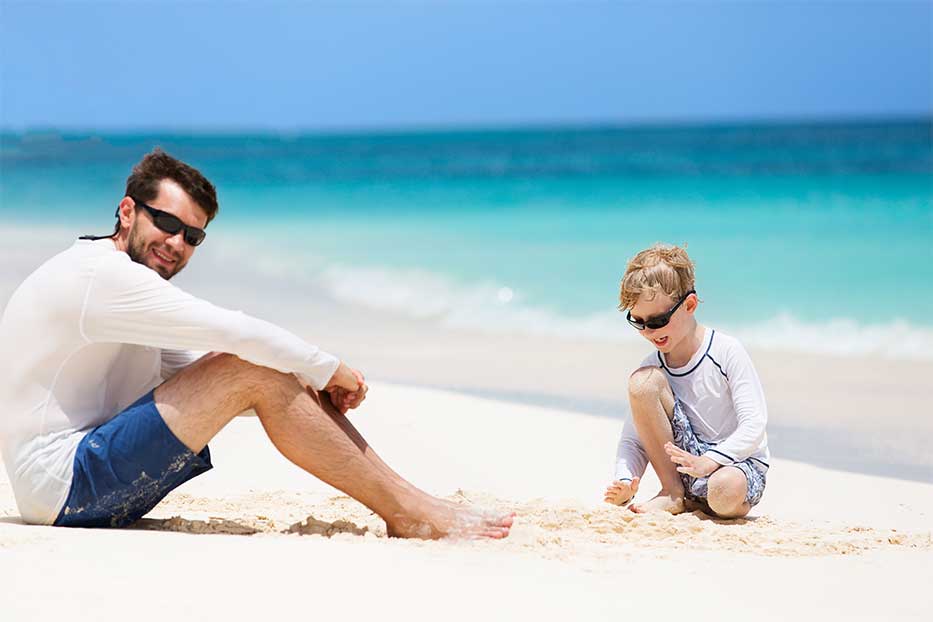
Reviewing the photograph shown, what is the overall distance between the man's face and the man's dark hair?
2 centimetres

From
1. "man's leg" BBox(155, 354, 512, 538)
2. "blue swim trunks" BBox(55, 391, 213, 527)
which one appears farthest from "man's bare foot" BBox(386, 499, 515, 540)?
"blue swim trunks" BBox(55, 391, 213, 527)

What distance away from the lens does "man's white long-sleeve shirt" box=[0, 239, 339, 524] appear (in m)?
3.46

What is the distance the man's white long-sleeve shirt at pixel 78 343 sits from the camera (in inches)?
136

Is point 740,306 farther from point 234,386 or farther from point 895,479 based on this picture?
point 234,386

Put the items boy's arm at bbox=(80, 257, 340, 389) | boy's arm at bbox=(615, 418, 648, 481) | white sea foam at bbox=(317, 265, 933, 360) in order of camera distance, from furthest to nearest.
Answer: white sea foam at bbox=(317, 265, 933, 360), boy's arm at bbox=(615, 418, 648, 481), boy's arm at bbox=(80, 257, 340, 389)

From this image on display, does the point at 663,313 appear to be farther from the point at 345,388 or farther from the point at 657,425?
the point at 345,388

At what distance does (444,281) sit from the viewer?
1318 centimetres

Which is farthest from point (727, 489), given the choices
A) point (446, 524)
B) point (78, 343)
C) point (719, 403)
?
point (78, 343)

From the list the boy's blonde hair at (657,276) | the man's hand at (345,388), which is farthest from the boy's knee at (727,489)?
the man's hand at (345,388)

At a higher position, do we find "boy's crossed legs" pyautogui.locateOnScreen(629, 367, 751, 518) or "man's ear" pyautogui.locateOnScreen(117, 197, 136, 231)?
"man's ear" pyautogui.locateOnScreen(117, 197, 136, 231)

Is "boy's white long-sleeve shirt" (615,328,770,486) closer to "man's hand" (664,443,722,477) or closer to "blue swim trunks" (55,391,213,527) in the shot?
"man's hand" (664,443,722,477)

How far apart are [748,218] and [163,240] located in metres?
17.1

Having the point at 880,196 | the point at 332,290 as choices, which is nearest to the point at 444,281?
the point at 332,290

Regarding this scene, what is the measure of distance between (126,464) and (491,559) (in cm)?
115
